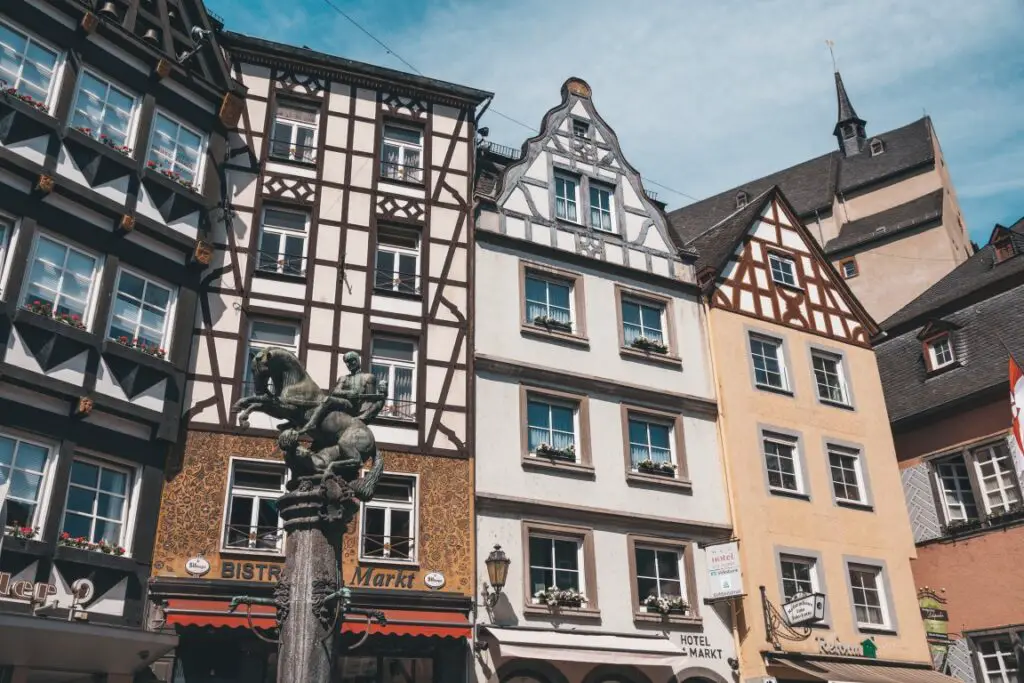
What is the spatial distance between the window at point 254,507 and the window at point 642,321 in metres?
8.34

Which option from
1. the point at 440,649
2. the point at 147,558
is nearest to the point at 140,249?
the point at 147,558

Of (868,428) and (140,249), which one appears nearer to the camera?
(140,249)

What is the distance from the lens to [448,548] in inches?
704

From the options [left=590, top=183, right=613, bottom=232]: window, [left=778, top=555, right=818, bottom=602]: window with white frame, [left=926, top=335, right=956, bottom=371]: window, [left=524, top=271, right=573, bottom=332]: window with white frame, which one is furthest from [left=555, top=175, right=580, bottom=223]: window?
[left=926, top=335, right=956, bottom=371]: window

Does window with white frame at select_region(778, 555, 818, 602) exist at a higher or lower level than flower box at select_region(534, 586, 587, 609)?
higher

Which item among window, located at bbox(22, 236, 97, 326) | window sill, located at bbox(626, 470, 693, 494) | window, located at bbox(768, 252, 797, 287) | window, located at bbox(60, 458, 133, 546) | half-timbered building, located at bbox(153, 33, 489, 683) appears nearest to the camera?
window, located at bbox(60, 458, 133, 546)

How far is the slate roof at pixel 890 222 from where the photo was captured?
4528cm

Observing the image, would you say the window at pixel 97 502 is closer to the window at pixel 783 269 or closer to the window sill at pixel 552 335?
the window sill at pixel 552 335

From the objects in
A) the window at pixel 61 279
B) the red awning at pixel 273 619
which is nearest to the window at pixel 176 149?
the window at pixel 61 279

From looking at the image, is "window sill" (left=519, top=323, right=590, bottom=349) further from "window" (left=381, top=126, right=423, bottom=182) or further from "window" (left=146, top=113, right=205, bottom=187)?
"window" (left=146, top=113, right=205, bottom=187)

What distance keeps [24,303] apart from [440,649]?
839cm

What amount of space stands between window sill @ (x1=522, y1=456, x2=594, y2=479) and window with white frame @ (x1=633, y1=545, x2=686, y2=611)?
1.75m

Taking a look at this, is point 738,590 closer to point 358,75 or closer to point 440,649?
point 440,649

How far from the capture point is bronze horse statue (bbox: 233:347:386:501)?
34.8 ft
